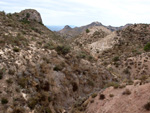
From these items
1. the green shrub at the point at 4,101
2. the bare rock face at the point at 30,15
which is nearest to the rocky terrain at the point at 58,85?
the green shrub at the point at 4,101

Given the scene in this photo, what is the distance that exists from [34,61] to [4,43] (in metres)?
3.50

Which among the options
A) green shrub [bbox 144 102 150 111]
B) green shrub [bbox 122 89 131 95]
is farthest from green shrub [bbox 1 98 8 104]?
green shrub [bbox 144 102 150 111]

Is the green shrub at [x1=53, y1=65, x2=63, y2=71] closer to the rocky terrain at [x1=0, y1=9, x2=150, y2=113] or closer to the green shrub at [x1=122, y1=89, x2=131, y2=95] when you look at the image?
the rocky terrain at [x1=0, y1=9, x2=150, y2=113]

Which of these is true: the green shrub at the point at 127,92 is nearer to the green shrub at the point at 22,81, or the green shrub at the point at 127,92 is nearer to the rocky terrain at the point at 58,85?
the rocky terrain at the point at 58,85

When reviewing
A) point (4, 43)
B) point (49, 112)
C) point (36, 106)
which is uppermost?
point (4, 43)

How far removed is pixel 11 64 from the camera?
1108cm

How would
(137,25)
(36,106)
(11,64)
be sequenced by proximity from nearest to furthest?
(36,106) → (11,64) → (137,25)

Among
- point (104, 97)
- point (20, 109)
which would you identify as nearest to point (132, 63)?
point (104, 97)

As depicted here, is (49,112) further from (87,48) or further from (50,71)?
(87,48)

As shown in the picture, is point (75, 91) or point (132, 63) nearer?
point (75, 91)

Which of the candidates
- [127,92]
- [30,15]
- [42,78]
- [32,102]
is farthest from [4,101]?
[30,15]

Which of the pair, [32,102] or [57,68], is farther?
[57,68]

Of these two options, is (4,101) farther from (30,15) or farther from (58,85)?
(30,15)

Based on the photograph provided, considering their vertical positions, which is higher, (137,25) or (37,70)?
(137,25)
